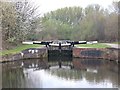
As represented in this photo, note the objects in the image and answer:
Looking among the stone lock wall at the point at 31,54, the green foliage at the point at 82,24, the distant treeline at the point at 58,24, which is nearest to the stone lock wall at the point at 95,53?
the stone lock wall at the point at 31,54

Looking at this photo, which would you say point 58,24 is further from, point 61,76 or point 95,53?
point 61,76

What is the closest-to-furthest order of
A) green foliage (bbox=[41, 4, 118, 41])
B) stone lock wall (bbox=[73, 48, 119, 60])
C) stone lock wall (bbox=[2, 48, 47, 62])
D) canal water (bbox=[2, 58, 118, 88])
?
canal water (bbox=[2, 58, 118, 88]) < stone lock wall (bbox=[73, 48, 119, 60]) < stone lock wall (bbox=[2, 48, 47, 62]) < green foliage (bbox=[41, 4, 118, 41])

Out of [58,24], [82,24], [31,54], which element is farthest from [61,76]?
[58,24]

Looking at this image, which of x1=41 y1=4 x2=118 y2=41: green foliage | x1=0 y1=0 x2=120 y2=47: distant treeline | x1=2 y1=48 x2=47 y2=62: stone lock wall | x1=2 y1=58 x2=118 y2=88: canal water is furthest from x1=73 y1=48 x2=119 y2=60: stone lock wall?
x1=41 y1=4 x2=118 y2=41: green foliage

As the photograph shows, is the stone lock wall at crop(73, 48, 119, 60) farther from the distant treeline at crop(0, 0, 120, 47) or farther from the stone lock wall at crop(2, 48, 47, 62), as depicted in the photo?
the distant treeline at crop(0, 0, 120, 47)

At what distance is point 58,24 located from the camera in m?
37.8

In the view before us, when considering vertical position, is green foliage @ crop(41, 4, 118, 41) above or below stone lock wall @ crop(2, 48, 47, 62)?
above

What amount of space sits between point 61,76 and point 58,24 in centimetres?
2277

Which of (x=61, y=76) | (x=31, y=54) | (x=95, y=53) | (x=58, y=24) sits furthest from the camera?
(x=58, y=24)

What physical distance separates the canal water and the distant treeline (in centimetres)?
589

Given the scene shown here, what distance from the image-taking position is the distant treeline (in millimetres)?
24562

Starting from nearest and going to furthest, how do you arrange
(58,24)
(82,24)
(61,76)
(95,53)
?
1. (61,76)
2. (95,53)
3. (82,24)
4. (58,24)

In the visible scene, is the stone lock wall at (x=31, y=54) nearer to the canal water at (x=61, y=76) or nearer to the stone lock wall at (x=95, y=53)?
the canal water at (x=61, y=76)

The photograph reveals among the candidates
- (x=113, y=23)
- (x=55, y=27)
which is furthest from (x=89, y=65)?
(x=55, y=27)
